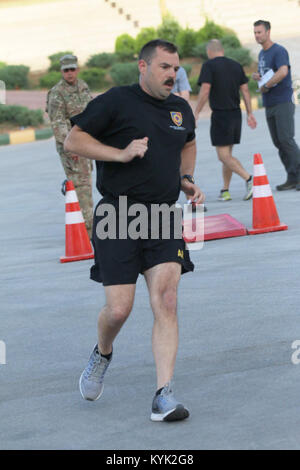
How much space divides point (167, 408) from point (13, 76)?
28.3 m

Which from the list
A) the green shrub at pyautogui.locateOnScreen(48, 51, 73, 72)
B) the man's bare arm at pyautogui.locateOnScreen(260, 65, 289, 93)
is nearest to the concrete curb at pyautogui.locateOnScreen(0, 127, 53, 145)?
the green shrub at pyautogui.locateOnScreen(48, 51, 73, 72)

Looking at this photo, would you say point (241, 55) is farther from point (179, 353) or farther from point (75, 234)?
point (179, 353)

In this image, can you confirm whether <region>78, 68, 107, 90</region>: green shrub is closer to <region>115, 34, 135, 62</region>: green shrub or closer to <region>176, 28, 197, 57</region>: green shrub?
<region>115, 34, 135, 62</region>: green shrub

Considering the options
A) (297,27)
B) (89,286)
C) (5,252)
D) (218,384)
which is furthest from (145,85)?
(297,27)

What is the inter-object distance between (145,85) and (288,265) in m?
3.58

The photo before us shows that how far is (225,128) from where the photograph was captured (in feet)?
40.5

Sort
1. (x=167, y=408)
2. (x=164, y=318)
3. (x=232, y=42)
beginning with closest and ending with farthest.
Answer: (x=167, y=408) → (x=164, y=318) → (x=232, y=42)

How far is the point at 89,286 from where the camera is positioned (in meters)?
8.48

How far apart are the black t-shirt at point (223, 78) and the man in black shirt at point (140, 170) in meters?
7.11

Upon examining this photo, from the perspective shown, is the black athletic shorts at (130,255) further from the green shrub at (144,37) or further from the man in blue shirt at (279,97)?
the green shrub at (144,37)

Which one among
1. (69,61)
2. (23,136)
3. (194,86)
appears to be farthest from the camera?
(194,86)

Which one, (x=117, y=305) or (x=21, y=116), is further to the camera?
(x=21, y=116)

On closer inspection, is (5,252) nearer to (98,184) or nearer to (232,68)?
(232,68)

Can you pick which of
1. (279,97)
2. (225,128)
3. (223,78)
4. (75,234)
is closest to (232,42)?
(279,97)
